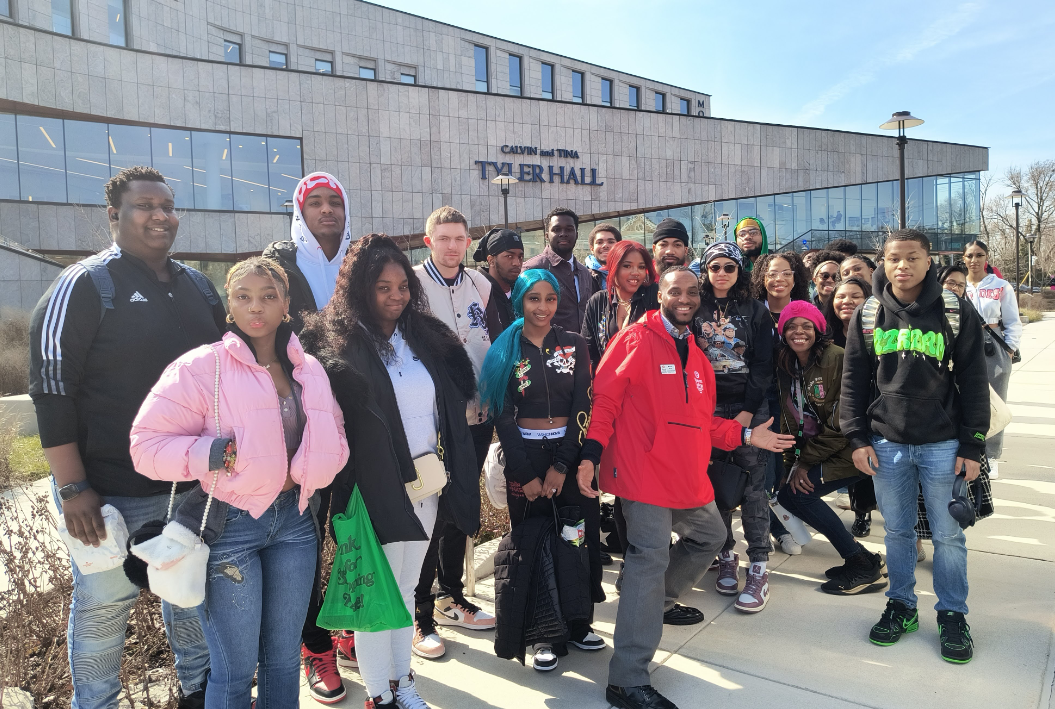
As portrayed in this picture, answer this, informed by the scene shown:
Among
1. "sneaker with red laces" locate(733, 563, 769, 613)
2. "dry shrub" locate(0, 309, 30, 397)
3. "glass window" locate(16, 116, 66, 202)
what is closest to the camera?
"sneaker with red laces" locate(733, 563, 769, 613)

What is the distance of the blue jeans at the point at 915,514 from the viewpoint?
3.52 metres

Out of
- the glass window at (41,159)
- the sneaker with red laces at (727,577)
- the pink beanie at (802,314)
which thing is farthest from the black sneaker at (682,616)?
→ the glass window at (41,159)

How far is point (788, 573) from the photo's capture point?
4668mm

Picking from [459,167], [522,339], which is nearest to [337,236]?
→ [522,339]

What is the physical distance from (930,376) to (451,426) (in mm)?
2523

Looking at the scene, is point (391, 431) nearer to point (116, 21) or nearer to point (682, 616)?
point (682, 616)

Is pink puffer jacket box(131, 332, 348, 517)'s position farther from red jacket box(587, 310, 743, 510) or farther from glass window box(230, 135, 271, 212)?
glass window box(230, 135, 271, 212)

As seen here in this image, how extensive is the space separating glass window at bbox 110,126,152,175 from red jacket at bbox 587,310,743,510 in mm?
28327

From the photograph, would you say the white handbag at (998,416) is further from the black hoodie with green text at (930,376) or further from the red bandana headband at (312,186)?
the red bandana headband at (312,186)

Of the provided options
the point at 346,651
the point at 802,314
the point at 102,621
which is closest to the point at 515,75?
the point at 802,314

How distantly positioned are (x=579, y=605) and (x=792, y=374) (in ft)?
7.47

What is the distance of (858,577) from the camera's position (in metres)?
4.32

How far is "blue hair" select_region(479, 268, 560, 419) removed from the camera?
11.8 ft

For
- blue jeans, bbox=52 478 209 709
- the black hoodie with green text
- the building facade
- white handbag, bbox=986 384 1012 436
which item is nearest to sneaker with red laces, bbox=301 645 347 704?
blue jeans, bbox=52 478 209 709
